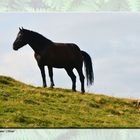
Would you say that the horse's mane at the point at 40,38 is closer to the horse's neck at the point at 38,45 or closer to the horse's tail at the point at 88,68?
the horse's neck at the point at 38,45

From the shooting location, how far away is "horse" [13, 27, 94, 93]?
66.0 feet

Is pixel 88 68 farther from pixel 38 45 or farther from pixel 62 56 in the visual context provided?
pixel 38 45

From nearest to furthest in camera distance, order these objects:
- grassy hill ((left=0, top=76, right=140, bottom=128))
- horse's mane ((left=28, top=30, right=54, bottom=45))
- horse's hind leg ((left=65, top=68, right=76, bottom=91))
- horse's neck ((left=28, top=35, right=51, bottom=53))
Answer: grassy hill ((left=0, top=76, right=140, bottom=128)) → horse's mane ((left=28, top=30, right=54, bottom=45)) → horse's hind leg ((left=65, top=68, right=76, bottom=91)) → horse's neck ((left=28, top=35, right=51, bottom=53))

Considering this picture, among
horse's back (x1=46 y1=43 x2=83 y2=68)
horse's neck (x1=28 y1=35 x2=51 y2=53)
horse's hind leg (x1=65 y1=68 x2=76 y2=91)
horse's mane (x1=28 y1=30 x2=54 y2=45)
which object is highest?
horse's mane (x1=28 y1=30 x2=54 y2=45)

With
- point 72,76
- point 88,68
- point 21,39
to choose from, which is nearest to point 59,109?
point 88,68

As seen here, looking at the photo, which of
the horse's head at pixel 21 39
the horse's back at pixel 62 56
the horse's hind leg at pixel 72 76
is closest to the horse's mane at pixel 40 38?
the horse's head at pixel 21 39

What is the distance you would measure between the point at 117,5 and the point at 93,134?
2.90 metres

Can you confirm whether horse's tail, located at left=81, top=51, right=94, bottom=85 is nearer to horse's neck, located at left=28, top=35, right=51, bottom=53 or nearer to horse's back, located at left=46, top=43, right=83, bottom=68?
horse's back, located at left=46, top=43, right=83, bottom=68

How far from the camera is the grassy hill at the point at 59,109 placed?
690 inches

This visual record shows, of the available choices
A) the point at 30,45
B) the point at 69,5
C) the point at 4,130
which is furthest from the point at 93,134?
the point at 30,45

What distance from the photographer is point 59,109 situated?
18.9m

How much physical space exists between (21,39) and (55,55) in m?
1.20

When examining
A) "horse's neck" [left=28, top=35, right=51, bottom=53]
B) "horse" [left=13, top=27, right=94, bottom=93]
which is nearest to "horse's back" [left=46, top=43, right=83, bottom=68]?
"horse" [left=13, top=27, right=94, bottom=93]

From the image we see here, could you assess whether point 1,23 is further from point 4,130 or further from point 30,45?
point 4,130
